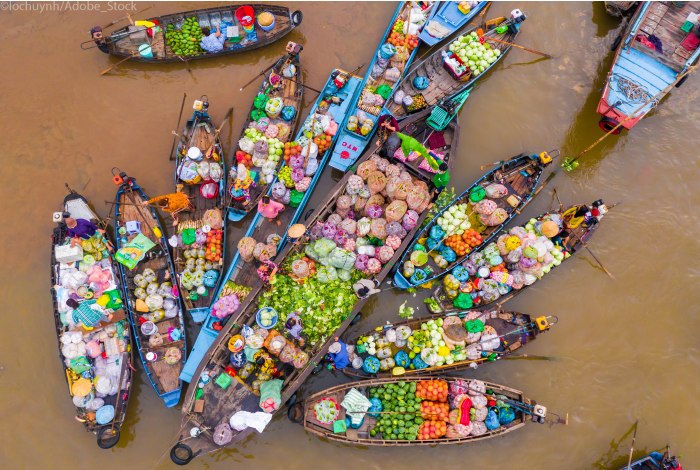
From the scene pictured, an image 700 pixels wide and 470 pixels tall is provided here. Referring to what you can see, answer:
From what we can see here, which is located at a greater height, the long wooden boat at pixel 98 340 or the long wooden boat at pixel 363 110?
the long wooden boat at pixel 363 110

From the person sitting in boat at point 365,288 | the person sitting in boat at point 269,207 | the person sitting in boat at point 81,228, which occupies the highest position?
the person sitting in boat at point 269,207

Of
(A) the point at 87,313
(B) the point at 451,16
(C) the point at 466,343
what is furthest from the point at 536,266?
(A) the point at 87,313

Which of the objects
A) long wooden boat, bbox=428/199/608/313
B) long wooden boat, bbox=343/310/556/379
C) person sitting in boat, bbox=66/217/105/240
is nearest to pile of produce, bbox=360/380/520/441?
long wooden boat, bbox=343/310/556/379

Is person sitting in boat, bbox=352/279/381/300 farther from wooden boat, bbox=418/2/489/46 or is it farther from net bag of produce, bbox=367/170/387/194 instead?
wooden boat, bbox=418/2/489/46

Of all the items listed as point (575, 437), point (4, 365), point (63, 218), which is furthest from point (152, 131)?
point (575, 437)

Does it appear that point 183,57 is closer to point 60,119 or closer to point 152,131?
point 152,131

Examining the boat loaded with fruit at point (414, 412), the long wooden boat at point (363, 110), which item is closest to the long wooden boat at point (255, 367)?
the long wooden boat at point (363, 110)

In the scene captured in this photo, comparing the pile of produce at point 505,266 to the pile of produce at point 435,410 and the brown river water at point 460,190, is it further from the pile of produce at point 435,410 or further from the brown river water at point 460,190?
the pile of produce at point 435,410
